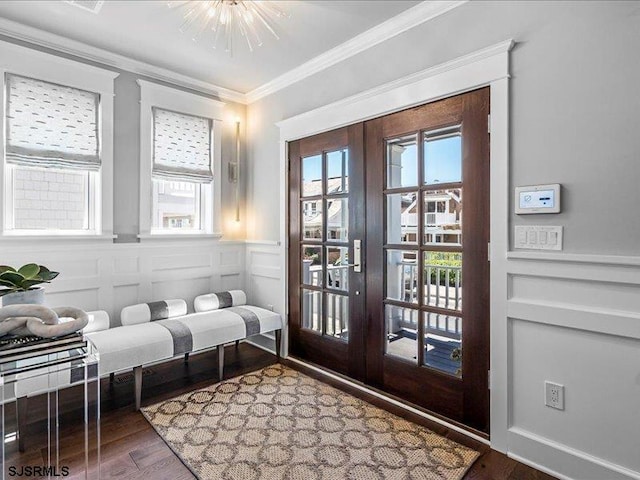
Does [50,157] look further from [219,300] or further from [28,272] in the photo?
[219,300]

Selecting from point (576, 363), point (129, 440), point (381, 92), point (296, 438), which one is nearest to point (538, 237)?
point (576, 363)

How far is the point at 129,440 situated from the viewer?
7.11ft

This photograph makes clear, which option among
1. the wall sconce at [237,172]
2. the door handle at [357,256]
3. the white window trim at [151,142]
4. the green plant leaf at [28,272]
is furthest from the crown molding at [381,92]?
the green plant leaf at [28,272]

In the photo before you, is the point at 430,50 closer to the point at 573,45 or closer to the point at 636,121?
the point at 573,45

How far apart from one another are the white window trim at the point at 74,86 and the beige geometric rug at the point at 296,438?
1.58 metres

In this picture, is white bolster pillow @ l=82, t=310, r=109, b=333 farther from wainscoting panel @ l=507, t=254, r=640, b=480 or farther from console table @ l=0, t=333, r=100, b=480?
wainscoting panel @ l=507, t=254, r=640, b=480

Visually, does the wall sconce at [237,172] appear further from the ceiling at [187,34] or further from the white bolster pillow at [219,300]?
the white bolster pillow at [219,300]

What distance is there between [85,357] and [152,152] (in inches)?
91.2

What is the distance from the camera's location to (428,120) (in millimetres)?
2402

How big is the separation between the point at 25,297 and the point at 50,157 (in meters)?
1.69

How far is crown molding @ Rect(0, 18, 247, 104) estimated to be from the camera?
8.65 ft

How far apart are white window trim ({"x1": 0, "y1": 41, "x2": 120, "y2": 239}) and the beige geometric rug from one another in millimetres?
1582

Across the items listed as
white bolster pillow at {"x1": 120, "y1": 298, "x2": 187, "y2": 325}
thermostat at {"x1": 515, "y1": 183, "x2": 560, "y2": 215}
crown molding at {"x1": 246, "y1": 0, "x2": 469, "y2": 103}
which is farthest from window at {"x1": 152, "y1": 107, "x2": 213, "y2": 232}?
thermostat at {"x1": 515, "y1": 183, "x2": 560, "y2": 215}

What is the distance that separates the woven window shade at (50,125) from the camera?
2.66 metres
